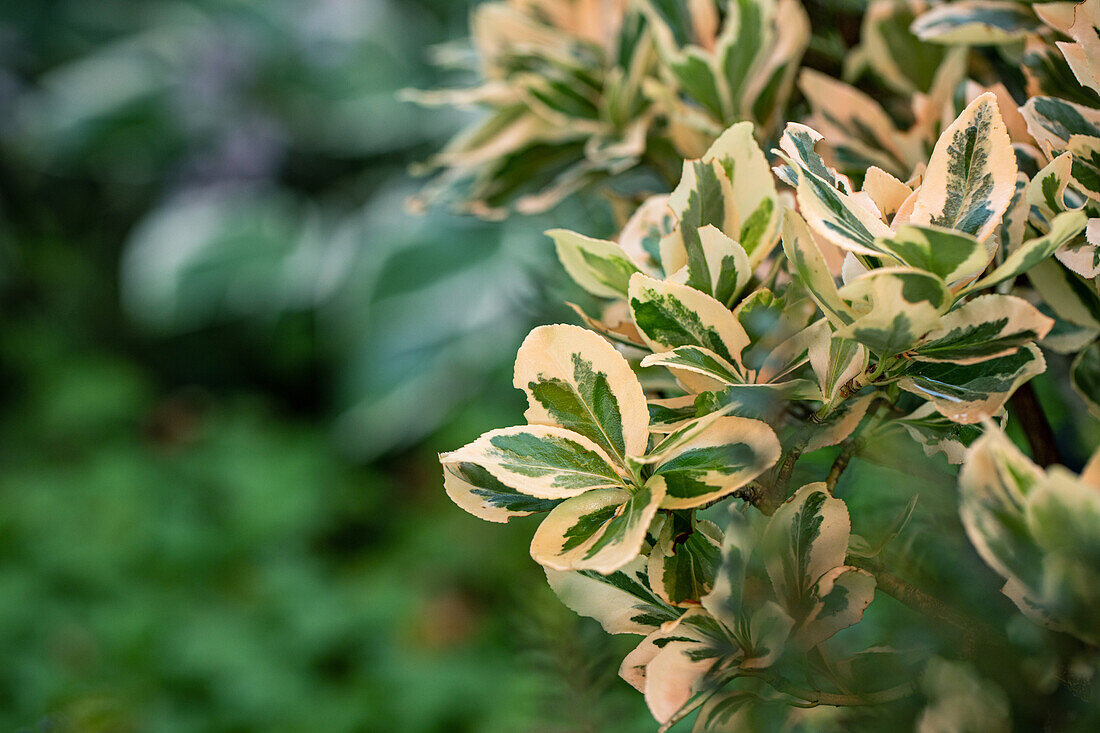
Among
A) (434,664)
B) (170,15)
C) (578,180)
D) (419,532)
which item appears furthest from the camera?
(170,15)

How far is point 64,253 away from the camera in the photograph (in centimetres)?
187

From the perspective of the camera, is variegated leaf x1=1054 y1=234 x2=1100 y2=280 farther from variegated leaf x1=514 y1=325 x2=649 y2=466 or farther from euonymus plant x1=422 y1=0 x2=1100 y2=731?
variegated leaf x1=514 y1=325 x2=649 y2=466

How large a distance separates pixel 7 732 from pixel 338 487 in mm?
578

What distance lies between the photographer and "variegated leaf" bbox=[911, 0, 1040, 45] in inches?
12.0

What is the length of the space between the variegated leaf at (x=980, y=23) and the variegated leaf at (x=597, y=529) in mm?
224

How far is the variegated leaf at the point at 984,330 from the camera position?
193 millimetres

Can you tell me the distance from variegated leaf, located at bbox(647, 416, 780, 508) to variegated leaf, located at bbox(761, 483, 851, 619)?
2 cm

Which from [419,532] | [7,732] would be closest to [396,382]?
[419,532]

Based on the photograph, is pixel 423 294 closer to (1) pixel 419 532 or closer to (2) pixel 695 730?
(1) pixel 419 532

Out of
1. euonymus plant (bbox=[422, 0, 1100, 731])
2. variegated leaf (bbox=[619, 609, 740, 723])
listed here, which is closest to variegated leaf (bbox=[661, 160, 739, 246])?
euonymus plant (bbox=[422, 0, 1100, 731])

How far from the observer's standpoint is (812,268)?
0.64ft

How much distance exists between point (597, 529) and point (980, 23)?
0.25 metres

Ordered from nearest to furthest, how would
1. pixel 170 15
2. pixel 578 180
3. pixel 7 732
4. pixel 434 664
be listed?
pixel 578 180
pixel 7 732
pixel 434 664
pixel 170 15

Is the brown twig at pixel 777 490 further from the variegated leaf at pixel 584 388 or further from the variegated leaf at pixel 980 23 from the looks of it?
the variegated leaf at pixel 980 23
